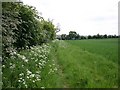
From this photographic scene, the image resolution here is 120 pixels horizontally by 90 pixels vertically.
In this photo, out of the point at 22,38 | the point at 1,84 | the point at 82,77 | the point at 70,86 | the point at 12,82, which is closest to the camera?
the point at 1,84

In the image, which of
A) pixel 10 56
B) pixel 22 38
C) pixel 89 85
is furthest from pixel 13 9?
pixel 89 85

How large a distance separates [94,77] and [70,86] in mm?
1685

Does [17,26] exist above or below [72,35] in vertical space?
above

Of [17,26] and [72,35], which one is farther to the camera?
[72,35]

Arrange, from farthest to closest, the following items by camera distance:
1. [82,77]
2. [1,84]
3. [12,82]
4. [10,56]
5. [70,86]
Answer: [10,56]
[82,77]
[70,86]
[12,82]
[1,84]

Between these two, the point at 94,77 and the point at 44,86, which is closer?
the point at 44,86

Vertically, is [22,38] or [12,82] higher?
[22,38]

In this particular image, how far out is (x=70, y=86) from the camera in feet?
30.3

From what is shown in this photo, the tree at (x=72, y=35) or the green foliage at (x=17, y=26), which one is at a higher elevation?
the green foliage at (x=17, y=26)

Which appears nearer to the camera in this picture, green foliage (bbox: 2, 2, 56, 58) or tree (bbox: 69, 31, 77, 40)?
green foliage (bbox: 2, 2, 56, 58)

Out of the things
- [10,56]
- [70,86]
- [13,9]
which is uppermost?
[13,9]

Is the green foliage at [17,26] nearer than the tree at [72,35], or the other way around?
the green foliage at [17,26]

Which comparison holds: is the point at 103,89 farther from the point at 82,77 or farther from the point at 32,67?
the point at 32,67

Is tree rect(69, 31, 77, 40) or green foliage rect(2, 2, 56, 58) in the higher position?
green foliage rect(2, 2, 56, 58)
